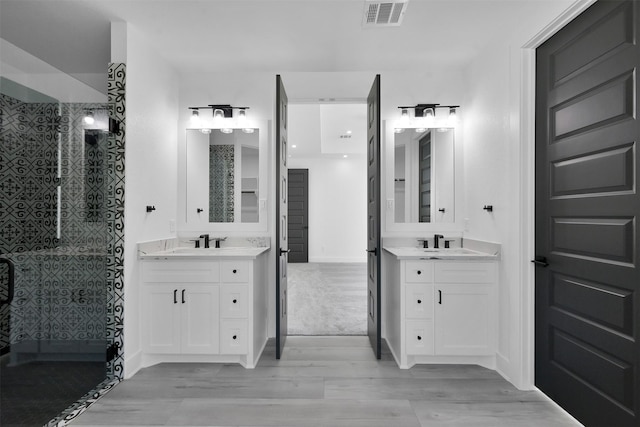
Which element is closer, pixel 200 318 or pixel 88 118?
pixel 88 118

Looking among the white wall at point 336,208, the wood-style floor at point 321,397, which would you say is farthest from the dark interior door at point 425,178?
the white wall at point 336,208

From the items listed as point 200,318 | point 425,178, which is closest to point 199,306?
point 200,318

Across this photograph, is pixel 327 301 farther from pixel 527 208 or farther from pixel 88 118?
pixel 88 118

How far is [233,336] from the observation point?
8.41 ft

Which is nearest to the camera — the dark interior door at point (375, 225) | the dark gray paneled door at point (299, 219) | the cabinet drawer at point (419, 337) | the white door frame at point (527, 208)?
the white door frame at point (527, 208)

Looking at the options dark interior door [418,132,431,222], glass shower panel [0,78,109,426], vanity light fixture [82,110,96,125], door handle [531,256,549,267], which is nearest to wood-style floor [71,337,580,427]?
glass shower panel [0,78,109,426]

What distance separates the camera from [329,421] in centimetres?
189

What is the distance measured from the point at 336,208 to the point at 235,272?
566cm

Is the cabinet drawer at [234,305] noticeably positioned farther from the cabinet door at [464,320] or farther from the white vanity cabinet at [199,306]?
the cabinet door at [464,320]

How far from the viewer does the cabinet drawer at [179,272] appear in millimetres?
2574

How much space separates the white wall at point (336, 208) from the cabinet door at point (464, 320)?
18.1 ft

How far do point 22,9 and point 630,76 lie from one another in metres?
3.69

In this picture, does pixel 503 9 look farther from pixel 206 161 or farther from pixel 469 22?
pixel 206 161

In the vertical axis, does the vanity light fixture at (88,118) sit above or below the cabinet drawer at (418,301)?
above
